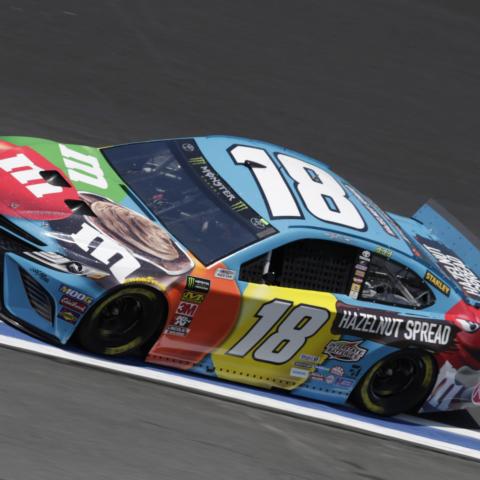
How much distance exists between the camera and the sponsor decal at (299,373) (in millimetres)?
6889

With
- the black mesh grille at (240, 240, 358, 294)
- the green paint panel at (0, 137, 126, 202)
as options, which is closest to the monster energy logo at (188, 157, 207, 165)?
the green paint panel at (0, 137, 126, 202)

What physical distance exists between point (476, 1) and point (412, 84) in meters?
2.56

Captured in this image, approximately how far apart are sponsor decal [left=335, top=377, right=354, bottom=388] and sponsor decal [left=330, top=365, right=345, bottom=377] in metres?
0.04

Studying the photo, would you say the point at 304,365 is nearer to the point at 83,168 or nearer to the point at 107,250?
the point at 107,250

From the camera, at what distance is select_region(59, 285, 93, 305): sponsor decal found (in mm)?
6082

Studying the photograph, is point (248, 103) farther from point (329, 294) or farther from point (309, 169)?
point (329, 294)

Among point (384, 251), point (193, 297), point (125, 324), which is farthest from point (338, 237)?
point (125, 324)

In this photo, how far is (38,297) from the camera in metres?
6.16

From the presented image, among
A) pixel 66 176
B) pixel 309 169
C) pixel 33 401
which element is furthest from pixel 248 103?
pixel 33 401

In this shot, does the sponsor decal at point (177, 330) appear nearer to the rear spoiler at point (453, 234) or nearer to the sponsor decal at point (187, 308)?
the sponsor decal at point (187, 308)

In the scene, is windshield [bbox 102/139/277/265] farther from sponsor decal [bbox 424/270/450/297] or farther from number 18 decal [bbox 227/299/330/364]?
sponsor decal [bbox 424/270/450/297]

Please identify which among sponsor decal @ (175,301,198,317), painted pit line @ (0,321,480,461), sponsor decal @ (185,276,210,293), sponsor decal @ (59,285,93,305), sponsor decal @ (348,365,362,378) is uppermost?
sponsor decal @ (185,276,210,293)

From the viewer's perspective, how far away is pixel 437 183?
11.4m

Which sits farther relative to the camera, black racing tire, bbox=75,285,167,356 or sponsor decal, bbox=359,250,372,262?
sponsor decal, bbox=359,250,372,262
